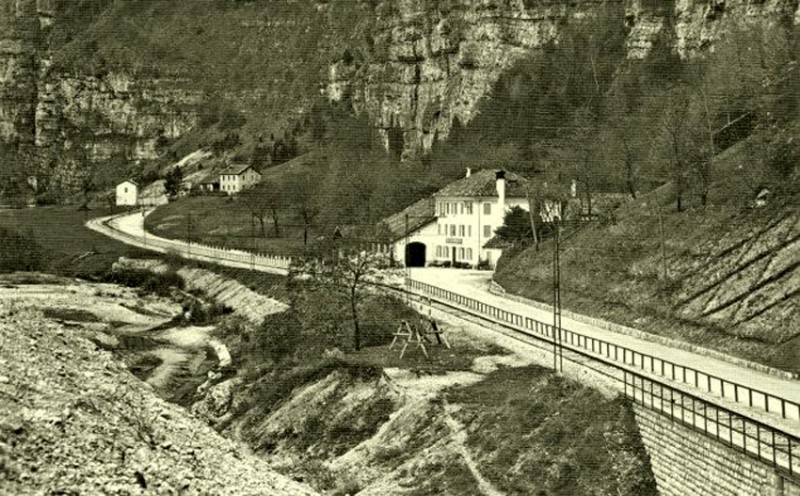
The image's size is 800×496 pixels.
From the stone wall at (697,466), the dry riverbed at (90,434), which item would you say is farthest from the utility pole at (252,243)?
the stone wall at (697,466)

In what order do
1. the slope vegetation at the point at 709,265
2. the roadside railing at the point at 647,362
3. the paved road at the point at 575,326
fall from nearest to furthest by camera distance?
the roadside railing at the point at 647,362 → the paved road at the point at 575,326 → the slope vegetation at the point at 709,265

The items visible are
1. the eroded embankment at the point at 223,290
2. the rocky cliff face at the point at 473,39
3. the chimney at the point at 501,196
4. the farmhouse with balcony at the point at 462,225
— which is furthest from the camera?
the rocky cliff face at the point at 473,39

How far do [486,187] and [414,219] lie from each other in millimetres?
10644

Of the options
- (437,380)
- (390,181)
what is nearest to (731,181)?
(437,380)

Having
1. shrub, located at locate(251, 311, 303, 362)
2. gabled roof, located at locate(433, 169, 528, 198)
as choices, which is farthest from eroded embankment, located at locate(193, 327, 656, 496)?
gabled roof, located at locate(433, 169, 528, 198)

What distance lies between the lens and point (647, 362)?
147 feet

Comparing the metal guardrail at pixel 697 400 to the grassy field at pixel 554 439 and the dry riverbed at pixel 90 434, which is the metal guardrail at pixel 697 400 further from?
the dry riverbed at pixel 90 434

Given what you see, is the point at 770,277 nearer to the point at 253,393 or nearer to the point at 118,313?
the point at 253,393

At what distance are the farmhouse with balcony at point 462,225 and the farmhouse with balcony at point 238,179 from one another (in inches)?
3258

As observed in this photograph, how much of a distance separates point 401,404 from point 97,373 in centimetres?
1578

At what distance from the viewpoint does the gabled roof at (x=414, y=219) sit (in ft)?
331

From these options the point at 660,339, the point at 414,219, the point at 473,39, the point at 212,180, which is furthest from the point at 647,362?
the point at 212,180

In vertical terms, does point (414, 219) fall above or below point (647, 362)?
above

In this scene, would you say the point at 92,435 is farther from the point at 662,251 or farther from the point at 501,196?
the point at 501,196
